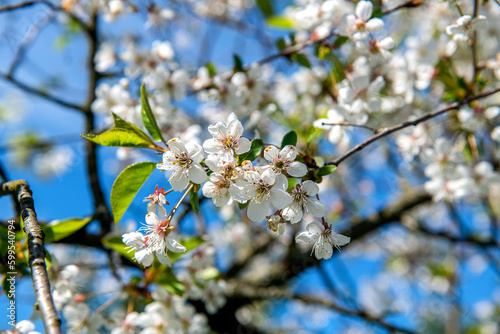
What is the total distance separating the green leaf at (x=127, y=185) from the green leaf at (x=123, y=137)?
76mm

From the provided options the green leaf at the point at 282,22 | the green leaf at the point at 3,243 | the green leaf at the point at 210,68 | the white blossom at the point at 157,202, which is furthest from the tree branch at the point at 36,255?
the green leaf at the point at 282,22

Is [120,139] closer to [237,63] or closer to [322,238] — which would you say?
[322,238]

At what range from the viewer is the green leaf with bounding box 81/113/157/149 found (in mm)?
997

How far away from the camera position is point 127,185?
1014mm

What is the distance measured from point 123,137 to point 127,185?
0.42 feet

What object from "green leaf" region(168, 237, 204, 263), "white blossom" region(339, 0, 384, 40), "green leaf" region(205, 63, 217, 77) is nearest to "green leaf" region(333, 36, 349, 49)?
"white blossom" region(339, 0, 384, 40)

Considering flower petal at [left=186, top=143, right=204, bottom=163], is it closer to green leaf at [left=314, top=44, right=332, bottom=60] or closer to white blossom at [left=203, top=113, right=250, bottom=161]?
white blossom at [left=203, top=113, right=250, bottom=161]

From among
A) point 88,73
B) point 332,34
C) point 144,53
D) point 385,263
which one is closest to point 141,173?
point 332,34

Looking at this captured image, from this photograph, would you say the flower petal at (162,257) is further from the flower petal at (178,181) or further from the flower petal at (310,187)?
the flower petal at (310,187)

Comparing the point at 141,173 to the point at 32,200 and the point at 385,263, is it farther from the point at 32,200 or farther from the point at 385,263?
the point at 385,263

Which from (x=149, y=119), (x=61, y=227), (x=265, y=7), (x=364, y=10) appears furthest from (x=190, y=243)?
(x=265, y=7)

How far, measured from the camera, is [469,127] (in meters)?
1.61

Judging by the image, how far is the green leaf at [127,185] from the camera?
1.00m

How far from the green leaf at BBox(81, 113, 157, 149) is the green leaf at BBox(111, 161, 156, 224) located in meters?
0.08
